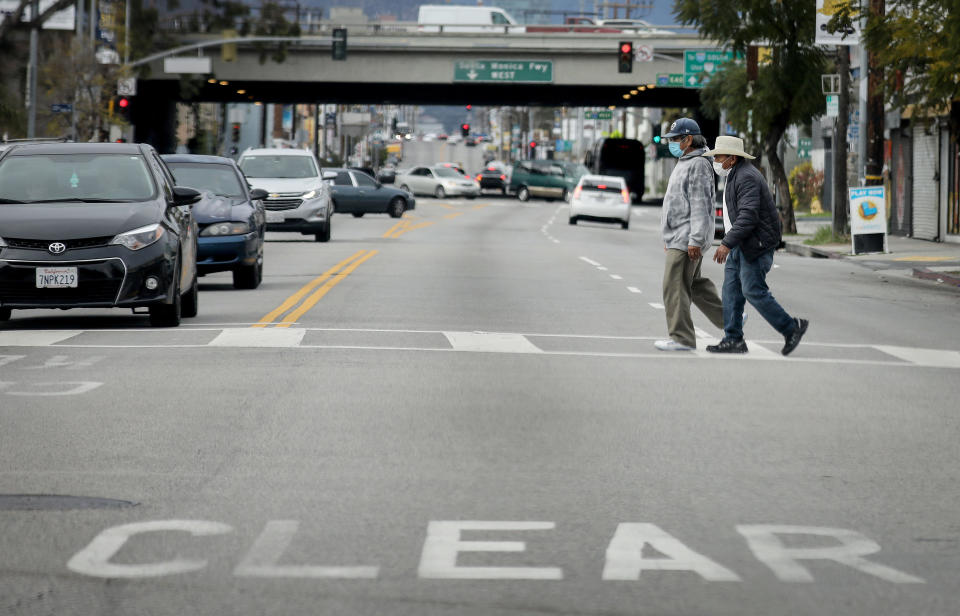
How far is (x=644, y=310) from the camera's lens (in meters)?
19.2

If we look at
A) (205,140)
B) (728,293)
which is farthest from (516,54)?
(728,293)

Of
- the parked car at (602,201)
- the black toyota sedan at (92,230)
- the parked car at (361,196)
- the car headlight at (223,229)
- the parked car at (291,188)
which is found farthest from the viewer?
the parked car at (361,196)

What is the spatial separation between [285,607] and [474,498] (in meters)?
2.06

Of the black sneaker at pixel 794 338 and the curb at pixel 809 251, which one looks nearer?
the black sneaker at pixel 794 338

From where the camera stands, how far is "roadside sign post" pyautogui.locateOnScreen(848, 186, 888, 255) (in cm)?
3481

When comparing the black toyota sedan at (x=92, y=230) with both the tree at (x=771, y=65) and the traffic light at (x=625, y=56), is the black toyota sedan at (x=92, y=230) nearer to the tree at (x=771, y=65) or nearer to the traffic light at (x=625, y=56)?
the tree at (x=771, y=65)

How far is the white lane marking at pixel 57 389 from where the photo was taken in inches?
436

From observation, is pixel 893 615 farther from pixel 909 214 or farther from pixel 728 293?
pixel 909 214

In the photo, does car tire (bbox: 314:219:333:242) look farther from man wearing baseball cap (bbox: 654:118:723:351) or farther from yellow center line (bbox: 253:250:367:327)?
man wearing baseball cap (bbox: 654:118:723:351)

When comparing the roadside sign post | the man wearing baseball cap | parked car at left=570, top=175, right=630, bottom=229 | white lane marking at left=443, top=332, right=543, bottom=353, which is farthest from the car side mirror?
parked car at left=570, top=175, right=630, bottom=229

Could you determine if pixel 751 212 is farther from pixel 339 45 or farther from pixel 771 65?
pixel 339 45

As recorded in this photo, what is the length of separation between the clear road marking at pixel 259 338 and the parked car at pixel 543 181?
228ft

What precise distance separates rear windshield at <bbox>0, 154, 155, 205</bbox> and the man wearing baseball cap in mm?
4997

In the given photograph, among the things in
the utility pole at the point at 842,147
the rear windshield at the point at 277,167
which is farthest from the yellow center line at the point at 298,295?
the utility pole at the point at 842,147
